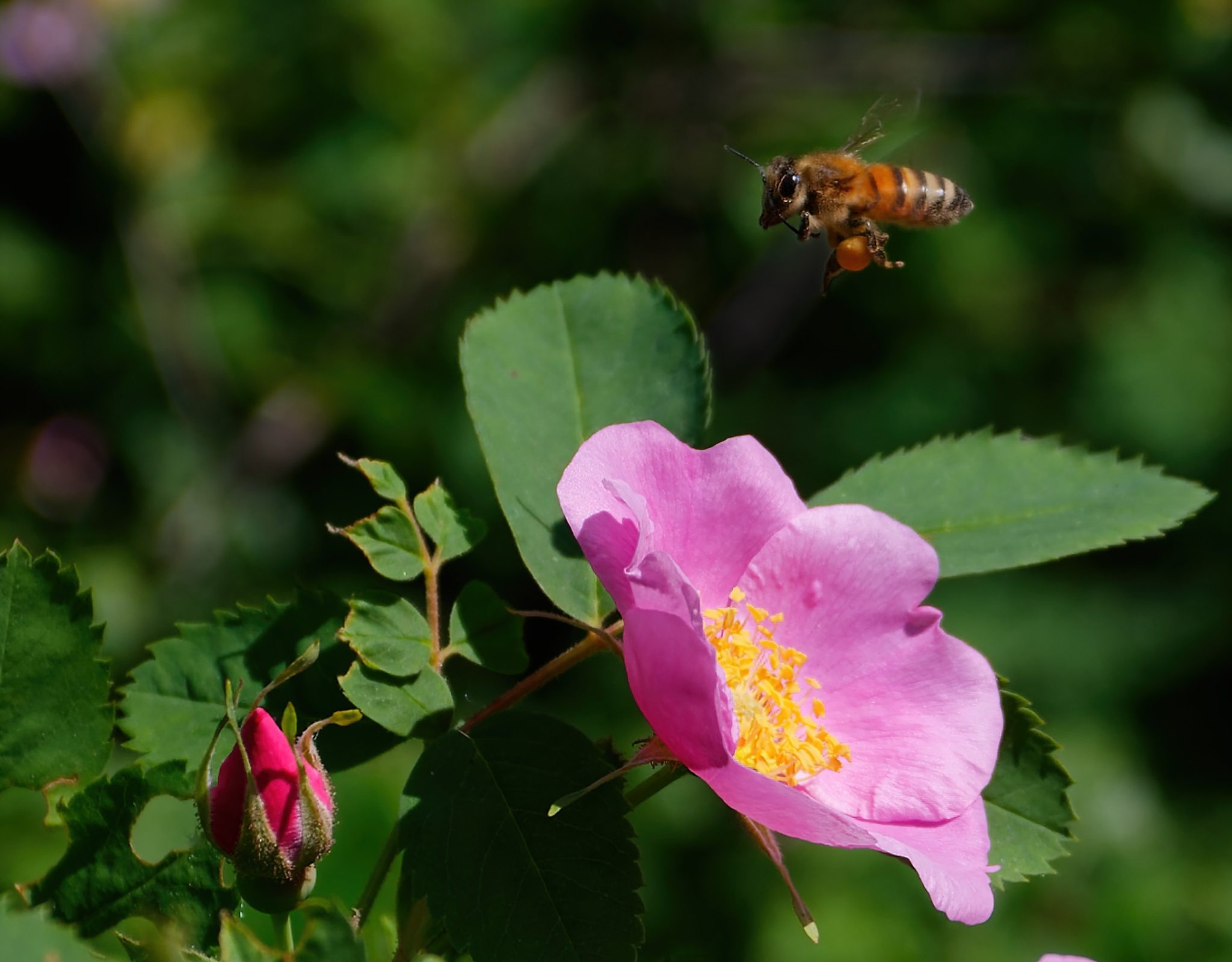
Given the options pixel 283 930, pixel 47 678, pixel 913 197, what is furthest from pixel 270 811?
pixel 913 197

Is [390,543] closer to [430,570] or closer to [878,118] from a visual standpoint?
[430,570]

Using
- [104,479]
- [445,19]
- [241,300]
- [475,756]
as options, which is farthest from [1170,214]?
[475,756]

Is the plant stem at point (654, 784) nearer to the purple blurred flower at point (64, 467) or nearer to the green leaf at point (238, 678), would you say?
the green leaf at point (238, 678)

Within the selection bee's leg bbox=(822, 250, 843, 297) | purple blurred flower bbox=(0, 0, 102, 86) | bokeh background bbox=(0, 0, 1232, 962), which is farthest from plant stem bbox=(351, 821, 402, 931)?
purple blurred flower bbox=(0, 0, 102, 86)

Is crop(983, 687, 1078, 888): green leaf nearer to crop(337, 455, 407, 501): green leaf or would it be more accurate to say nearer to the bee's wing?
crop(337, 455, 407, 501): green leaf

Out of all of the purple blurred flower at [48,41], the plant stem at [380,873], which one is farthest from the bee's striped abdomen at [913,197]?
the purple blurred flower at [48,41]
